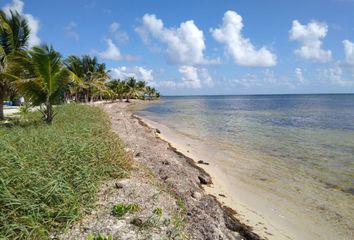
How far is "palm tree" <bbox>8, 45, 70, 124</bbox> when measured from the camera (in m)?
11.5

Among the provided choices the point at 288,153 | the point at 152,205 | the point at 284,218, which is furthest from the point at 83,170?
the point at 288,153

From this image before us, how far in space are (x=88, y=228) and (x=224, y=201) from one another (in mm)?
4724

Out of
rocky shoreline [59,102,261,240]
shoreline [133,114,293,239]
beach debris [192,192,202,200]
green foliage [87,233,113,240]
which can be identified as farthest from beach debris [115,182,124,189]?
shoreline [133,114,293,239]

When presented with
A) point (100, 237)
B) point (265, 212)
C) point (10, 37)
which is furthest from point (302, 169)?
point (10, 37)

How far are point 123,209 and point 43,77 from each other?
873cm

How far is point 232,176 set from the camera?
35.0ft

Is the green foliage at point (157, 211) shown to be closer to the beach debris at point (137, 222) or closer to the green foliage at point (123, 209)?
the green foliage at point (123, 209)

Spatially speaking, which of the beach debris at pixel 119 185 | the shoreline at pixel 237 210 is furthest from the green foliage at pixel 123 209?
the shoreline at pixel 237 210

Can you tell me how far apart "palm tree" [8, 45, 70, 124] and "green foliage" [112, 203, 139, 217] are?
840 cm

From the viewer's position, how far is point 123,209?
4.58 meters

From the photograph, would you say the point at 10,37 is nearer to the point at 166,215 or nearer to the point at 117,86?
the point at 166,215

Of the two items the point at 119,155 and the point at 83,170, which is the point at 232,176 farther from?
the point at 83,170

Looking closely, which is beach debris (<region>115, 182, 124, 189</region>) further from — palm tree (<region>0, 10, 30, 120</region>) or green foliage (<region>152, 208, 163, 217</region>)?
palm tree (<region>0, 10, 30, 120</region>)

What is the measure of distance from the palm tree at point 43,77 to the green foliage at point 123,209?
8.40 meters
